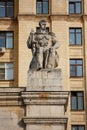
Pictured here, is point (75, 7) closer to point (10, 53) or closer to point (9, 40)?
point (9, 40)

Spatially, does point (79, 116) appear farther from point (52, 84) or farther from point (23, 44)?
point (52, 84)

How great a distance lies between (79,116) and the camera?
163ft

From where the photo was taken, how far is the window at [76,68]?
165 feet

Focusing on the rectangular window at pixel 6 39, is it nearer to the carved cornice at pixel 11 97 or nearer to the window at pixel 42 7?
the window at pixel 42 7

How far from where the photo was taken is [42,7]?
51.8 m

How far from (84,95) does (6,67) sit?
6.41m

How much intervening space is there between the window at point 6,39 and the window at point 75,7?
5.18 meters

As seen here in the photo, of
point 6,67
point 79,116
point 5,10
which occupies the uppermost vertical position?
point 5,10

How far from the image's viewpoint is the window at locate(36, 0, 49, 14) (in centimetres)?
5153

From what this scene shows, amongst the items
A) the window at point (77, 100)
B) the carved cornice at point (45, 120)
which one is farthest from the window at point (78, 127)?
the carved cornice at point (45, 120)

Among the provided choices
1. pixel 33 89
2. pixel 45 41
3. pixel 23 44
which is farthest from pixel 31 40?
pixel 23 44

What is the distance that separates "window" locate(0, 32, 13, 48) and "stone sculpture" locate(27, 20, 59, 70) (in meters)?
23.2

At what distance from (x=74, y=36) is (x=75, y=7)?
238 centimetres

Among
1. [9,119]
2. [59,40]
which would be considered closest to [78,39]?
[59,40]
